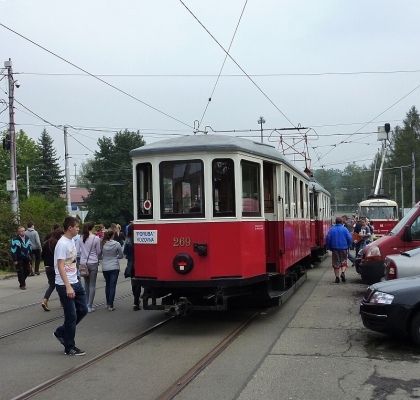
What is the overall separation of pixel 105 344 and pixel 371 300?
12.3 ft

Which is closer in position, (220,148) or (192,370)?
(192,370)

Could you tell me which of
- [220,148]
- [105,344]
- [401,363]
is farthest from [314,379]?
[220,148]

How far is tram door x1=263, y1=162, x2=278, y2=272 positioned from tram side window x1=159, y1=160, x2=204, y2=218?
6.20ft

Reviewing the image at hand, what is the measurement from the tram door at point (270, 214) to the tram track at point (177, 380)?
131 centimetres

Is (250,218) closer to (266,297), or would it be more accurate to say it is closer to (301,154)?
(266,297)

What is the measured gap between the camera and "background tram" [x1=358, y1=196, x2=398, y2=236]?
32.3 m

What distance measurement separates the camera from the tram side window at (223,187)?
8.83 metres

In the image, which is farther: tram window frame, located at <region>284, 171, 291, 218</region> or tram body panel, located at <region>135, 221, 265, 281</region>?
tram window frame, located at <region>284, 171, 291, 218</region>

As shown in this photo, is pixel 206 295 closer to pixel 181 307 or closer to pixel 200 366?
pixel 181 307

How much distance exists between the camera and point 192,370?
21.6 feet

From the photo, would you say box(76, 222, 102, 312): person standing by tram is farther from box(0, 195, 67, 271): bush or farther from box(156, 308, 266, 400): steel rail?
box(0, 195, 67, 271): bush

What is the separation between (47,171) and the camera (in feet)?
241

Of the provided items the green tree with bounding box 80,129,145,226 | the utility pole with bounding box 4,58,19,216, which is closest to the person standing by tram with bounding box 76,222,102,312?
the utility pole with bounding box 4,58,19,216

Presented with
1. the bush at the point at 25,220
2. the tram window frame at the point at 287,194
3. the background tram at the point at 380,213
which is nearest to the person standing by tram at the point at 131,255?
the tram window frame at the point at 287,194
